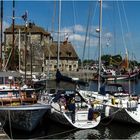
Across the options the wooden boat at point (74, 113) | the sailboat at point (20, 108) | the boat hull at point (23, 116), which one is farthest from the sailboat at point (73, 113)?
the boat hull at point (23, 116)

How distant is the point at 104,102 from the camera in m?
29.4

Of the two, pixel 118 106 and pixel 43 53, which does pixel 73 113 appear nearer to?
pixel 118 106

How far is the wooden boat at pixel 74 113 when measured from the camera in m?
26.0

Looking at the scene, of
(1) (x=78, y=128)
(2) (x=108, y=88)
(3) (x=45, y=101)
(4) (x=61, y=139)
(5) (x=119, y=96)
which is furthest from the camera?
(2) (x=108, y=88)

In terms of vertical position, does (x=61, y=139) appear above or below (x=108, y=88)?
below

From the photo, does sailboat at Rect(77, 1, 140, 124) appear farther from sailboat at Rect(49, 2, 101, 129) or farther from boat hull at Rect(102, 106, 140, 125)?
sailboat at Rect(49, 2, 101, 129)

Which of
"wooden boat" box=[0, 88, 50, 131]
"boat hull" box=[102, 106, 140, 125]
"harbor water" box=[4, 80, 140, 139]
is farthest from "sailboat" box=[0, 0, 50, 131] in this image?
"boat hull" box=[102, 106, 140, 125]

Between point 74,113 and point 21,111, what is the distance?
362 cm

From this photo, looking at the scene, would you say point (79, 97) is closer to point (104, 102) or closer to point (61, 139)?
point (104, 102)

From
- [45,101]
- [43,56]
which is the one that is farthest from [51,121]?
[43,56]

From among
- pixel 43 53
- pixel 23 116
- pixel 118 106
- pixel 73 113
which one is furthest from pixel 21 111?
pixel 43 53

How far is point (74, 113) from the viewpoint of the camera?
2586cm

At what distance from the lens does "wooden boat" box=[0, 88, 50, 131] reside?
24181 millimetres

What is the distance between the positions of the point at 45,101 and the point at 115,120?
506cm
